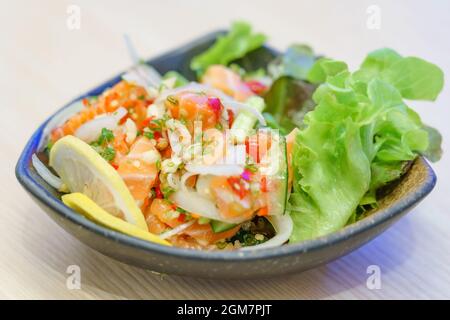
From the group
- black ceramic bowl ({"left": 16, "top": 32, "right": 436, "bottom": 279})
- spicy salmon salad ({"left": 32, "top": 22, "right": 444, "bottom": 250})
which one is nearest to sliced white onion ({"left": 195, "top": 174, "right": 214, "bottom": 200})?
spicy salmon salad ({"left": 32, "top": 22, "right": 444, "bottom": 250})

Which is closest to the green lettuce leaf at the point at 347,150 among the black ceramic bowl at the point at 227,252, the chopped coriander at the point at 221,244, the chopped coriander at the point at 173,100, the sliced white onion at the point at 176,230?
the black ceramic bowl at the point at 227,252

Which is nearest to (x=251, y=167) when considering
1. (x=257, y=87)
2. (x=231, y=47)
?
(x=257, y=87)

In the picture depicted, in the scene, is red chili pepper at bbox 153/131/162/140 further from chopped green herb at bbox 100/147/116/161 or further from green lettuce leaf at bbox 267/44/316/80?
green lettuce leaf at bbox 267/44/316/80

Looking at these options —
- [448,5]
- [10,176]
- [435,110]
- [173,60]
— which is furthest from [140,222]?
[448,5]

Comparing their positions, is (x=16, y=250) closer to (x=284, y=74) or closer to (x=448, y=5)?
(x=284, y=74)

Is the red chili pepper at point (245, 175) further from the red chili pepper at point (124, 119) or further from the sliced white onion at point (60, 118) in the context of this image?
the sliced white onion at point (60, 118)

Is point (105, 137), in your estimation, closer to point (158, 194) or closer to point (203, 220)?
point (158, 194)

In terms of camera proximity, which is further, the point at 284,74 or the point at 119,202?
the point at 284,74
